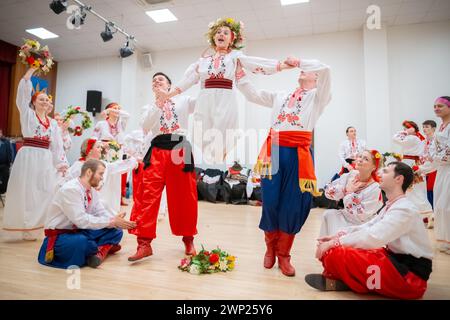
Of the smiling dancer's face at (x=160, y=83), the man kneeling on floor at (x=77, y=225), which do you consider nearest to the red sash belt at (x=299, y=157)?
the smiling dancer's face at (x=160, y=83)

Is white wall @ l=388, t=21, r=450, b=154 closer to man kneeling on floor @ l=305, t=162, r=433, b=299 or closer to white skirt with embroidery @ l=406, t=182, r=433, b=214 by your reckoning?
white skirt with embroidery @ l=406, t=182, r=433, b=214

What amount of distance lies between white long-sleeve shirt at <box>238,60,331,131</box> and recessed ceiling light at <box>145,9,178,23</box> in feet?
15.4

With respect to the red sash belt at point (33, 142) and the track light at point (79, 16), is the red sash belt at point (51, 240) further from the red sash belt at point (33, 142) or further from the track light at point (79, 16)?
the track light at point (79, 16)

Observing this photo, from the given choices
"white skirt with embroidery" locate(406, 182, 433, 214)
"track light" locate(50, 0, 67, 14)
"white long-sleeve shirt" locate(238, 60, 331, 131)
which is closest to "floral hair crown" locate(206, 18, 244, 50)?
"white long-sleeve shirt" locate(238, 60, 331, 131)

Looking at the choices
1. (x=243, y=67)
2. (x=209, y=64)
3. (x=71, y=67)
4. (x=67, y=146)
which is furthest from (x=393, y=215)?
(x=71, y=67)

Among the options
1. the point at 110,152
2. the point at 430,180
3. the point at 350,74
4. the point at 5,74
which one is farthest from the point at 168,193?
the point at 5,74

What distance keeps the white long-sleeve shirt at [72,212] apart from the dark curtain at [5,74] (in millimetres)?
7030

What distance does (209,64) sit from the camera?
7.07 ft

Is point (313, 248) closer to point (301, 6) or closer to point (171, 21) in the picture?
point (301, 6)

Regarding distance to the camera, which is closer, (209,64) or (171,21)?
(209,64)

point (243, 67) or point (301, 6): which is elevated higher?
point (301, 6)

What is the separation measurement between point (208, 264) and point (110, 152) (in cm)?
221

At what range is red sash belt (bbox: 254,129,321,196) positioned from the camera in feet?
6.95
